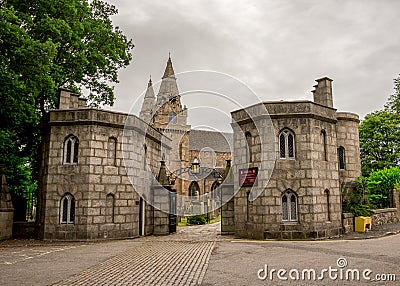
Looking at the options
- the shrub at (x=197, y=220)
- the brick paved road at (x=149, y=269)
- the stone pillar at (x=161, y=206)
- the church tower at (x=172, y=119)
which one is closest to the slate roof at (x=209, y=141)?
the church tower at (x=172, y=119)

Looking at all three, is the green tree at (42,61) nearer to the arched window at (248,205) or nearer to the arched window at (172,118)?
the arched window at (248,205)

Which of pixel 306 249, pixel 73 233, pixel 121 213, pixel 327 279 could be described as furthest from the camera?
pixel 121 213

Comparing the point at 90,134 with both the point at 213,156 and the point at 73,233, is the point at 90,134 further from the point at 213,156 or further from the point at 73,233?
the point at 213,156

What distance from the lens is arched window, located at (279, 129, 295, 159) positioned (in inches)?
689

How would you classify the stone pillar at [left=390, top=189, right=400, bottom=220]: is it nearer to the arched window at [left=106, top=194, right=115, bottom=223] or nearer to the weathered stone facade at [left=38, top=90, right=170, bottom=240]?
the weathered stone facade at [left=38, top=90, right=170, bottom=240]

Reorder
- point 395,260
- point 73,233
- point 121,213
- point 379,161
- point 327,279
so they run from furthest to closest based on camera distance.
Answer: point 379,161
point 121,213
point 73,233
point 395,260
point 327,279

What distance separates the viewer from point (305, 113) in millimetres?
17391

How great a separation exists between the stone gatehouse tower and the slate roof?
1812 inches

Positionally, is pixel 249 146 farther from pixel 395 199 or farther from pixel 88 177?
pixel 395 199

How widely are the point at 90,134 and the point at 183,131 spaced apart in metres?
44.8

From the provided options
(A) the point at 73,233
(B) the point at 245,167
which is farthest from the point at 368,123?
(A) the point at 73,233

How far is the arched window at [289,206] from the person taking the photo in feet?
56.2

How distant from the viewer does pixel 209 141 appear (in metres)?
67.6

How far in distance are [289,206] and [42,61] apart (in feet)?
43.1
